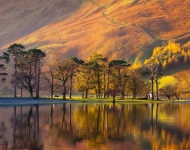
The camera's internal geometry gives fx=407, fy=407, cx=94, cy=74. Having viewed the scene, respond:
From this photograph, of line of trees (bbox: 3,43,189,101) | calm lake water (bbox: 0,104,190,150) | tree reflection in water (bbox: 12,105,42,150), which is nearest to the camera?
tree reflection in water (bbox: 12,105,42,150)

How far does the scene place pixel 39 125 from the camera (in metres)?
37.7

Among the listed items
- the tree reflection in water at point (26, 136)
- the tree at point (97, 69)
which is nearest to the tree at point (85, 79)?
the tree at point (97, 69)

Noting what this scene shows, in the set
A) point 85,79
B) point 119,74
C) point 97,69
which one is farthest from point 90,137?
point 119,74

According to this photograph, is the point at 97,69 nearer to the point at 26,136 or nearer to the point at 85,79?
the point at 85,79

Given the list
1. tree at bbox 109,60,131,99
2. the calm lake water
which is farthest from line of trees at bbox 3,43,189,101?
the calm lake water

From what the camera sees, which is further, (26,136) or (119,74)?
(119,74)

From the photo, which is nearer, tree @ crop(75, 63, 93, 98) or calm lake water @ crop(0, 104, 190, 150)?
calm lake water @ crop(0, 104, 190, 150)

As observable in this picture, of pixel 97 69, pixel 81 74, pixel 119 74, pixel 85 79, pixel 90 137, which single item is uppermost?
pixel 97 69

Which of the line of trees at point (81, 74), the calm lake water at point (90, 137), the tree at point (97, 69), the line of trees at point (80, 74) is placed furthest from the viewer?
the tree at point (97, 69)

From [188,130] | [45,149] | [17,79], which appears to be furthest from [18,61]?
[45,149]

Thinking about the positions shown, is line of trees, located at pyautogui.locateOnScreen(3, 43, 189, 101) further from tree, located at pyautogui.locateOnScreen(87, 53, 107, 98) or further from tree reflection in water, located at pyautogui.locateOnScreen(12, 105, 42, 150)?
tree reflection in water, located at pyautogui.locateOnScreen(12, 105, 42, 150)

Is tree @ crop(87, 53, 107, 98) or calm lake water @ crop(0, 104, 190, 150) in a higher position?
tree @ crop(87, 53, 107, 98)

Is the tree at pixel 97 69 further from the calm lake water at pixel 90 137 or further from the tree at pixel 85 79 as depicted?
the calm lake water at pixel 90 137

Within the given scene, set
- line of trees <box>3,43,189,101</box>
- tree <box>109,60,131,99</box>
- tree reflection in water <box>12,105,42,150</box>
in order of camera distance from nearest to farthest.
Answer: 1. tree reflection in water <box>12,105,42,150</box>
2. line of trees <box>3,43,189,101</box>
3. tree <box>109,60,131,99</box>
